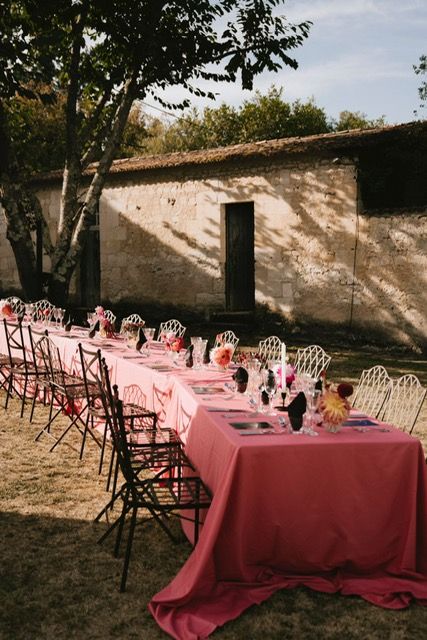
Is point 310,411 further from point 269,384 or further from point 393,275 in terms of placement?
point 393,275

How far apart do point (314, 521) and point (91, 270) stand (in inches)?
613

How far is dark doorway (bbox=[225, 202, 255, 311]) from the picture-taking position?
16.0 m

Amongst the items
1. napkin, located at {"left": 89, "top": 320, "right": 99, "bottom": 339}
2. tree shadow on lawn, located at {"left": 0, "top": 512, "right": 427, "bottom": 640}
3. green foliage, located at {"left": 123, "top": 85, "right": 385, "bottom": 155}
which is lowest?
tree shadow on lawn, located at {"left": 0, "top": 512, "right": 427, "bottom": 640}

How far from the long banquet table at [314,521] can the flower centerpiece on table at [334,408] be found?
71mm

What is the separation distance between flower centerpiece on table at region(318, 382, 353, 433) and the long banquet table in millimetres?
71

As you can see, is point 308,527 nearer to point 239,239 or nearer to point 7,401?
point 7,401

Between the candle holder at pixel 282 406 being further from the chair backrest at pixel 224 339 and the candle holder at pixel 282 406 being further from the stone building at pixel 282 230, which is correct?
the stone building at pixel 282 230

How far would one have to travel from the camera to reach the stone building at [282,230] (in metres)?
13.4

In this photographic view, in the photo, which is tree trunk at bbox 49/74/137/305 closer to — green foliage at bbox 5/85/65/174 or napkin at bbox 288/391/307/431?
green foliage at bbox 5/85/65/174

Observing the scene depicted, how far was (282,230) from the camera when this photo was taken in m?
14.9

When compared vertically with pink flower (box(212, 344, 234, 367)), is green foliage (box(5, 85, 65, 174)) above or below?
above

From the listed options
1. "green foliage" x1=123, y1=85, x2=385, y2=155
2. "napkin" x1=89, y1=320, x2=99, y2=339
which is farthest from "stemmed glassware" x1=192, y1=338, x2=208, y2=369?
"green foliage" x1=123, y1=85, x2=385, y2=155

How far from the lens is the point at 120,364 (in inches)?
282

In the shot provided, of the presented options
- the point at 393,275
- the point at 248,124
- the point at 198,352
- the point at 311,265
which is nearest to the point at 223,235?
the point at 311,265
